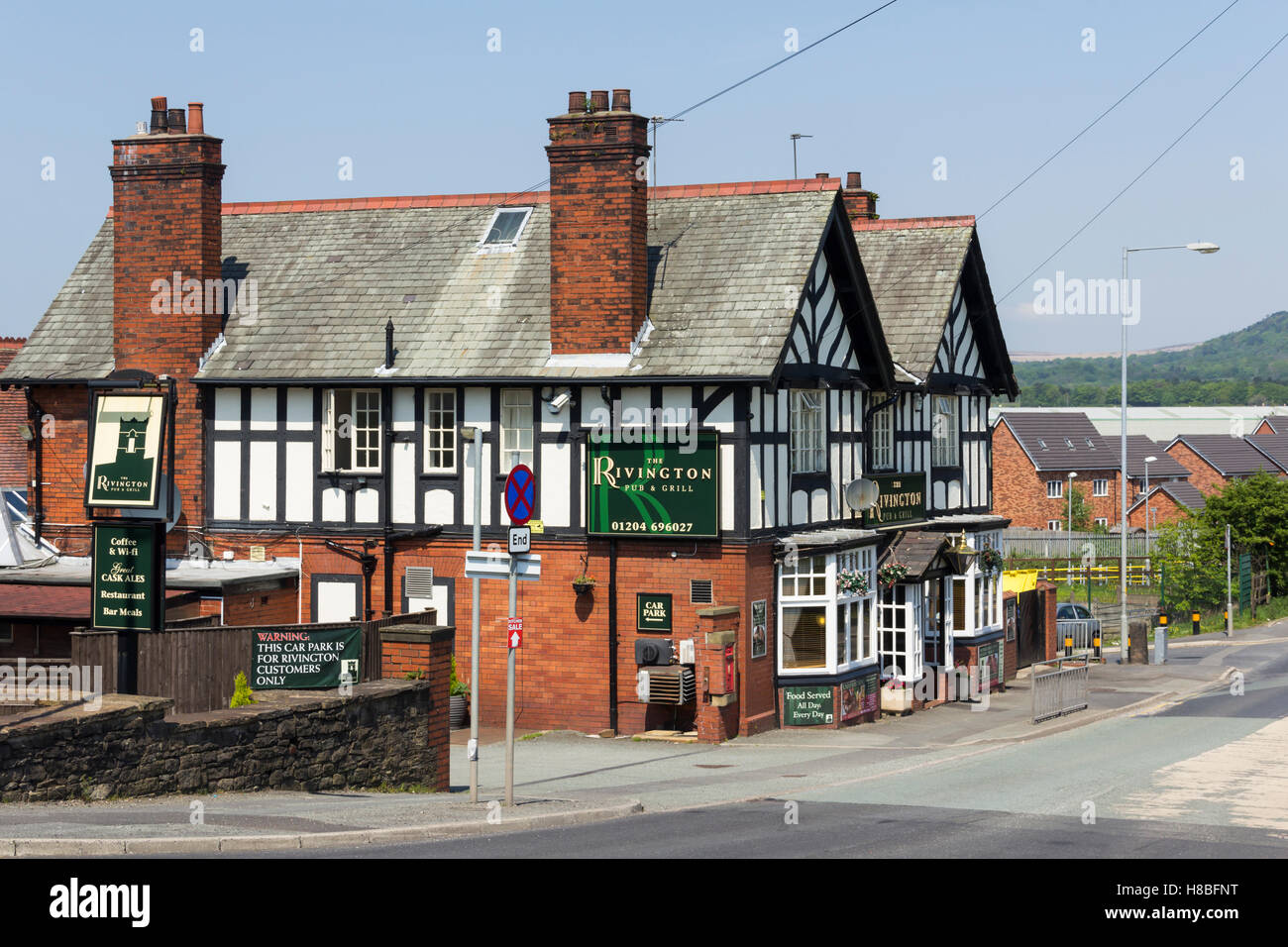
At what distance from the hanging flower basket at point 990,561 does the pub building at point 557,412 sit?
6.86 feet

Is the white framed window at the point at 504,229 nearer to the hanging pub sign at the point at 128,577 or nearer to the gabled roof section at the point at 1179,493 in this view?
the hanging pub sign at the point at 128,577

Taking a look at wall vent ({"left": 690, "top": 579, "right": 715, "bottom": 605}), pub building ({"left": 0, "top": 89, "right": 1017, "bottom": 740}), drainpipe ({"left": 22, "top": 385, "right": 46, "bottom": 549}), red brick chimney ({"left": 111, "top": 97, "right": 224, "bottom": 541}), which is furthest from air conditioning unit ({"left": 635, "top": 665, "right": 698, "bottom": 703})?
drainpipe ({"left": 22, "top": 385, "right": 46, "bottom": 549})

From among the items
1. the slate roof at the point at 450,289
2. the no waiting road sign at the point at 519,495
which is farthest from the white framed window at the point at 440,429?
the no waiting road sign at the point at 519,495

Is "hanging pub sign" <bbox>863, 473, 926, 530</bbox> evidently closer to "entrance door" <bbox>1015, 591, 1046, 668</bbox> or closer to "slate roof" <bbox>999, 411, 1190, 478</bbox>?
"entrance door" <bbox>1015, 591, 1046, 668</bbox>

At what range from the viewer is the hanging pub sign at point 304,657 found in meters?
20.5

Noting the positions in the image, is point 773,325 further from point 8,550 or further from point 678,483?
point 8,550

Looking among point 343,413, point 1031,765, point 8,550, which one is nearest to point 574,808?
point 1031,765

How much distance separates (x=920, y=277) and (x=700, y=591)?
1058cm

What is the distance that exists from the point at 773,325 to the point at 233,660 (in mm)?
10249

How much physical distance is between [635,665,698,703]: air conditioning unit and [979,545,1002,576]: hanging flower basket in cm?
1035

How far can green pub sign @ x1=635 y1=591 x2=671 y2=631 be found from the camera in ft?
84.0

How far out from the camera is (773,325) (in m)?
25.3

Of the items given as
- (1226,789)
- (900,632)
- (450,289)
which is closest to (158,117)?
(450,289)
